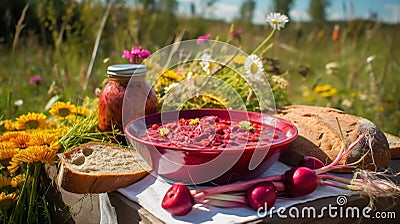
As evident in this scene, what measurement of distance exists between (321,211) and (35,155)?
1.16m

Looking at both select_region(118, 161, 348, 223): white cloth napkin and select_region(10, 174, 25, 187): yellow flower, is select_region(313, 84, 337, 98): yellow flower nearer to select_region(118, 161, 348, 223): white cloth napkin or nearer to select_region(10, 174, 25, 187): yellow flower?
select_region(118, 161, 348, 223): white cloth napkin

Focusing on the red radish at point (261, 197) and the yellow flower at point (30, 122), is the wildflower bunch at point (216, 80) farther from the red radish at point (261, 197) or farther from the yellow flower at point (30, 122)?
the red radish at point (261, 197)

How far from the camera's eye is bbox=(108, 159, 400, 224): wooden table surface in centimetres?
150

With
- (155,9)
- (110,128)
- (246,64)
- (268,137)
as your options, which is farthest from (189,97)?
(155,9)

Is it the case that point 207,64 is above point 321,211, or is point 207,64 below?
above

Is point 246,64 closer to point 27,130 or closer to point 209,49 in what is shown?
point 209,49

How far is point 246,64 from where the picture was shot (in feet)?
7.88

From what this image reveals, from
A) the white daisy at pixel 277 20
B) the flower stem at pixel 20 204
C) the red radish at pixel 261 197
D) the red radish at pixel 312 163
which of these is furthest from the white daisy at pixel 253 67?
the flower stem at pixel 20 204

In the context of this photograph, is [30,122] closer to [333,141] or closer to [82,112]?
[82,112]

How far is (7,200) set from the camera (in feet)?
6.11

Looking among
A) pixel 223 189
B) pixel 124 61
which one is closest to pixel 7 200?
pixel 223 189

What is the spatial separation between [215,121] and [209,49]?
1076 mm

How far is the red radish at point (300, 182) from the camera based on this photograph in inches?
61.1

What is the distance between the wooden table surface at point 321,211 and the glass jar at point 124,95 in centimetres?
47
